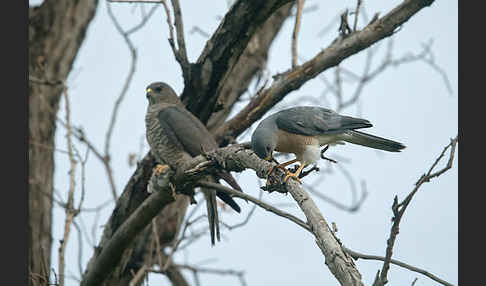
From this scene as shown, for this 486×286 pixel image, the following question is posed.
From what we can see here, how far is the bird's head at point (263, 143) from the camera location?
3.33 meters

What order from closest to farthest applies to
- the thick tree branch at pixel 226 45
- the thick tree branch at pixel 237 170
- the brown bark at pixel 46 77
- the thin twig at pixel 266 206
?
the thick tree branch at pixel 237 170 → the thin twig at pixel 266 206 → the thick tree branch at pixel 226 45 → the brown bark at pixel 46 77

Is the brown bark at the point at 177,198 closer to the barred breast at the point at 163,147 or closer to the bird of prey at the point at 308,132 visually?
the barred breast at the point at 163,147

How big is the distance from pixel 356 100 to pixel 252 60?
45.7 inches

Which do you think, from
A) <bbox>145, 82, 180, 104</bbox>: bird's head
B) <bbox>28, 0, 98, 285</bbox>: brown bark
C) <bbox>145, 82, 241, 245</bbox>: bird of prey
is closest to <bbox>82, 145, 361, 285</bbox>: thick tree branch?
<bbox>145, 82, 241, 245</bbox>: bird of prey

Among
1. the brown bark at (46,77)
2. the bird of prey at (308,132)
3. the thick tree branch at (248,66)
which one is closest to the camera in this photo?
the bird of prey at (308,132)

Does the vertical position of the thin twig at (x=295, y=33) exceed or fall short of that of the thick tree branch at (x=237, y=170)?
it exceeds it

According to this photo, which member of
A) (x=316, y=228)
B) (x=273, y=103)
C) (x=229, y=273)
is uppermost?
(x=273, y=103)

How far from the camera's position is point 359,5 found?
4.23 m

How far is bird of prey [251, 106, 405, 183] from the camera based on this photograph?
11.6 feet

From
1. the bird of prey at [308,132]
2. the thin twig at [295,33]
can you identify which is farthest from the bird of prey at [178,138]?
the thin twig at [295,33]

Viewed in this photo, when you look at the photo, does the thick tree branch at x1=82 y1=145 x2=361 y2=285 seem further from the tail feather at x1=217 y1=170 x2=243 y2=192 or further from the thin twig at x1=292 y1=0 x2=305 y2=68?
the thin twig at x1=292 y1=0 x2=305 y2=68

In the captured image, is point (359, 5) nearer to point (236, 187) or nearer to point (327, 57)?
point (327, 57)

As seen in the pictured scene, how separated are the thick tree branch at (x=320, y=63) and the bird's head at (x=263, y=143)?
987 millimetres

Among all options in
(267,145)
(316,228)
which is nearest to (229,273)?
(267,145)
